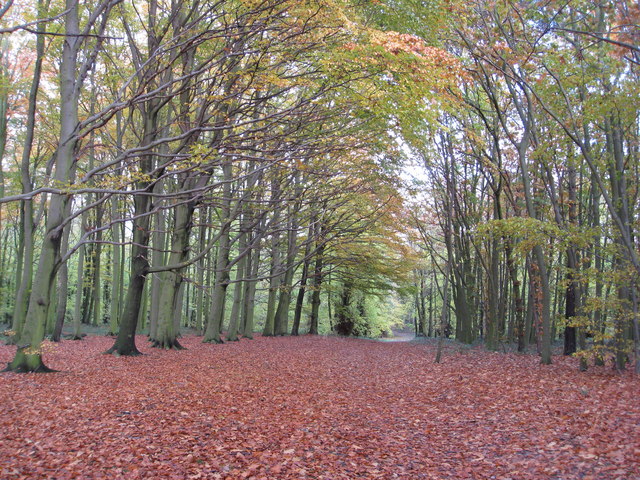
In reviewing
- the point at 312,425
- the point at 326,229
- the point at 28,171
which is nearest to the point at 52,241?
the point at 28,171

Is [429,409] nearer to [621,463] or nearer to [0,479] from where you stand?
[621,463]

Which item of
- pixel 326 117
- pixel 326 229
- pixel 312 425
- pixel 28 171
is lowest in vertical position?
pixel 312 425

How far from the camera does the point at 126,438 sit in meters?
5.27

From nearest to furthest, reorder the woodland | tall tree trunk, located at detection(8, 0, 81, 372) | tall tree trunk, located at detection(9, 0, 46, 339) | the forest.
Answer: the woodland < the forest < tall tree trunk, located at detection(8, 0, 81, 372) < tall tree trunk, located at detection(9, 0, 46, 339)

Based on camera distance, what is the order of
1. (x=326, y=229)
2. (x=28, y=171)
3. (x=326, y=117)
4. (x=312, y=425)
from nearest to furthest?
1. (x=312, y=425)
2. (x=326, y=117)
3. (x=28, y=171)
4. (x=326, y=229)

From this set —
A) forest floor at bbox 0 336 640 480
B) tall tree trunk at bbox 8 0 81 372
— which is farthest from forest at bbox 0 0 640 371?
forest floor at bbox 0 336 640 480

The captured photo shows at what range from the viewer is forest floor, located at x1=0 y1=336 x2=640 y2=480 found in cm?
466

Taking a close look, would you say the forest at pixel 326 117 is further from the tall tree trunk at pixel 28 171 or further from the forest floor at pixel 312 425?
the forest floor at pixel 312 425

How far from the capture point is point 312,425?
645 centimetres

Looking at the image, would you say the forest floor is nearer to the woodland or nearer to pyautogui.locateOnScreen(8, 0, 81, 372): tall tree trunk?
the woodland

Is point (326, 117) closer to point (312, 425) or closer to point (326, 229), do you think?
point (312, 425)

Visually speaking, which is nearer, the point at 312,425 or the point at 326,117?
the point at 312,425

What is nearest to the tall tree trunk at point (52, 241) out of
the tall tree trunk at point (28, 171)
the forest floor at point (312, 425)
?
the forest floor at point (312, 425)

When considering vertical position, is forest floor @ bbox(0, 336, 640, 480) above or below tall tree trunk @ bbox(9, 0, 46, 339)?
below
